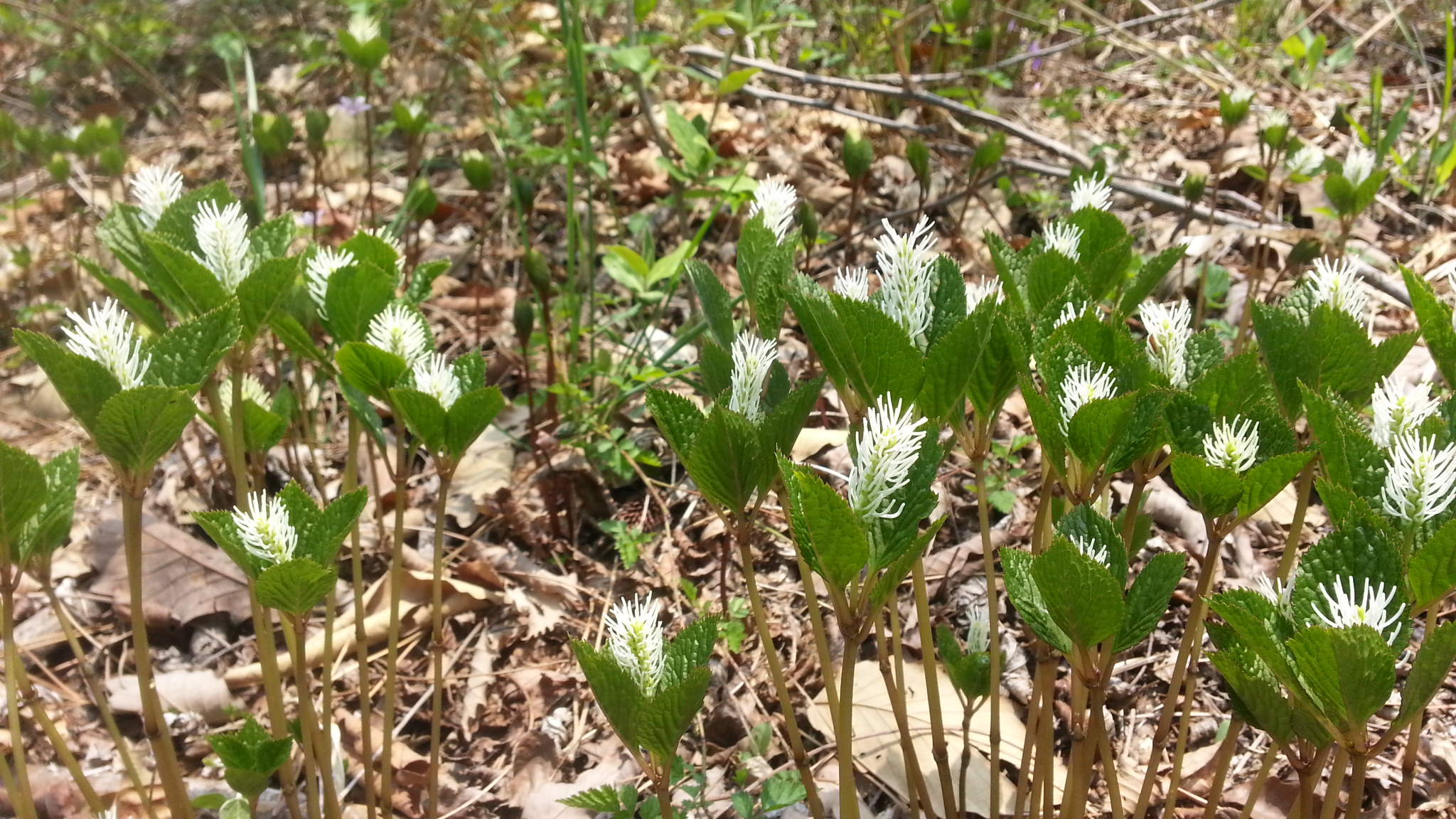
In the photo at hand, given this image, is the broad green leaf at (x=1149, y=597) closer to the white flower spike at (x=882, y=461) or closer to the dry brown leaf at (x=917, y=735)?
the white flower spike at (x=882, y=461)

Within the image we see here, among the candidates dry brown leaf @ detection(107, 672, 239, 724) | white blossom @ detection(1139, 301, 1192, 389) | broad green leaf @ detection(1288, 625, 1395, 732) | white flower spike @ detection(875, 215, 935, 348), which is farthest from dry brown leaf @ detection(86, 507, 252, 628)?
broad green leaf @ detection(1288, 625, 1395, 732)

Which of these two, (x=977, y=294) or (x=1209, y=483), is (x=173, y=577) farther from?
(x=1209, y=483)

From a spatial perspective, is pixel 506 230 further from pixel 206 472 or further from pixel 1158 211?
pixel 1158 211

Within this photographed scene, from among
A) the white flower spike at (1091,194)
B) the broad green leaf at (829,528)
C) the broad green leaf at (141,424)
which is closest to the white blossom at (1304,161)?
the white flower spike at (1091,194)

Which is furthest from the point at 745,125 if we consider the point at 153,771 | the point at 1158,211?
the point at 153,771

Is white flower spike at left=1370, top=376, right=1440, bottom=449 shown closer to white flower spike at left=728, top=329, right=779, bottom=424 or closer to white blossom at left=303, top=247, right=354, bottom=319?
white flower spike at left=728, top=329, right=779, bottom=424
